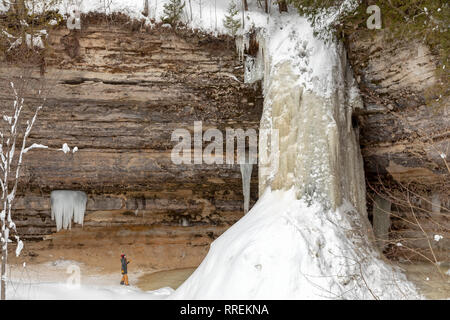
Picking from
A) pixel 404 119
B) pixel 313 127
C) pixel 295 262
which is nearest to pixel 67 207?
pixel 313 127

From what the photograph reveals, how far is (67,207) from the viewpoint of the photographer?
47.1ft

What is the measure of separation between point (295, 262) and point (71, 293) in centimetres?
545

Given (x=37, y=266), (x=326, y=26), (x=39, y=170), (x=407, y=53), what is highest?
(x=326, y=26)

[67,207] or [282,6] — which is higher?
[282,6]

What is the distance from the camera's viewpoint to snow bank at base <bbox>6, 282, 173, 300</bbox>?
8.81 meters

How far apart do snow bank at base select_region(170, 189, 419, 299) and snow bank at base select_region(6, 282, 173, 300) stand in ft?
5.44

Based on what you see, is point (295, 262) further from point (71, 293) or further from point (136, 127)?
point (136, 127)

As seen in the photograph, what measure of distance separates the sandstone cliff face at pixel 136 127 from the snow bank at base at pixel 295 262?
449 centimetres

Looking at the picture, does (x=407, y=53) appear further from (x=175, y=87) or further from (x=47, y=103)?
(x=47, y=103)

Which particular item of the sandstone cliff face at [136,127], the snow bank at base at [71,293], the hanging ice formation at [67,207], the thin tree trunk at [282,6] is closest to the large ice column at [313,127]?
the thin tree trunk at [282,6]

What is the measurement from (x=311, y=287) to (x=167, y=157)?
7.38 m

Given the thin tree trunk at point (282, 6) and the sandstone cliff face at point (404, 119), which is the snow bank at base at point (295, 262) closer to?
the sandstone cliff face at point (404, 119)
